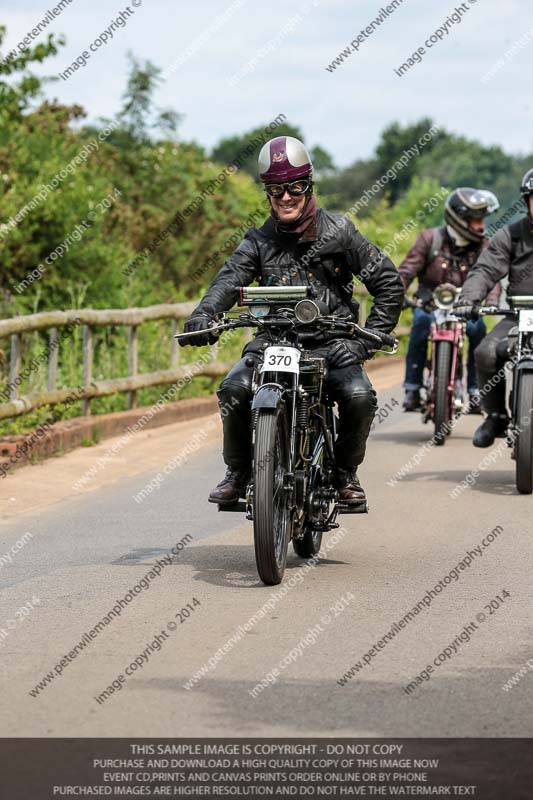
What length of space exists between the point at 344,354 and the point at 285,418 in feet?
2.02

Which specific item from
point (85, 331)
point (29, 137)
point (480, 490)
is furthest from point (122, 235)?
point (480, 490)

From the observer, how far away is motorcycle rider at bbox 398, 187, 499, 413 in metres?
14.6

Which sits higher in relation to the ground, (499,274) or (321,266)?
(321,266)

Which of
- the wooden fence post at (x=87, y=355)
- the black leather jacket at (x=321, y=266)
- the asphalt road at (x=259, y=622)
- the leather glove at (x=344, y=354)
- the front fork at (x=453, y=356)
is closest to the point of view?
the asphalt road at (x=259, y=622)

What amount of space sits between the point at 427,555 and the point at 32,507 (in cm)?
334

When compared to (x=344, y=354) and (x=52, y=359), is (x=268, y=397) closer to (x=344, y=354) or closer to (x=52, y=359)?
(x=344, y=354)

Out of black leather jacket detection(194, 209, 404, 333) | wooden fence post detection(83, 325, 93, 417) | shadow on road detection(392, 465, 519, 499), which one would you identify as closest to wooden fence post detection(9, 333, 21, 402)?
wooden fence post detection(83, 325, 93, 417)

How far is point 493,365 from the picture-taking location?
1169 centimetres

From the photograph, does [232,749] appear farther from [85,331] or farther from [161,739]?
[85,331]

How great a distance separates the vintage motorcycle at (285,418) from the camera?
24.3 ft

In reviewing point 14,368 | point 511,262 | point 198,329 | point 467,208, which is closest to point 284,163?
point 198,329

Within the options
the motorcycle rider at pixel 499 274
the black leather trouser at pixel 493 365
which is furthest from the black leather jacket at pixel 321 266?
the black leather trouser at pixel 493 365

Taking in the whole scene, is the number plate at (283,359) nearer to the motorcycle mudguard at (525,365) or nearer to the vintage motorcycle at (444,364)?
the motorcycle mudguard at (525,365)

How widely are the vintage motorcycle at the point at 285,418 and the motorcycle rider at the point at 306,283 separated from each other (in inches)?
3.8
